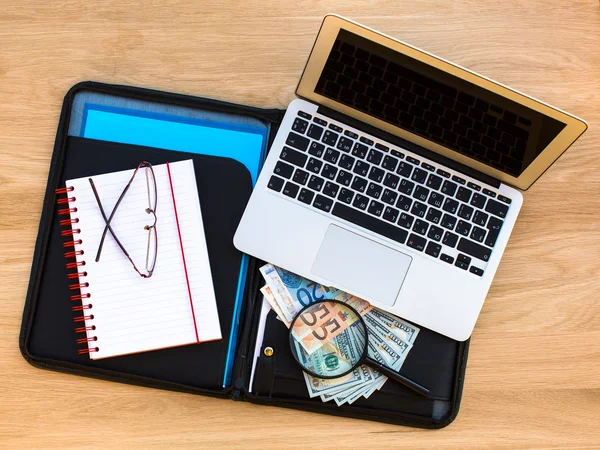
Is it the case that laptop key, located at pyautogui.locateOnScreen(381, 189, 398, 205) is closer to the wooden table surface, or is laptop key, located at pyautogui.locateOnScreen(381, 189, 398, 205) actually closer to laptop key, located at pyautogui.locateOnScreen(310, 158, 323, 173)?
laptop key, located at pyautogui.locateOnScreen(310, 158, 323, 173)

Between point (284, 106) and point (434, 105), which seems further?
point (284, 106)

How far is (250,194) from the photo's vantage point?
0.91m

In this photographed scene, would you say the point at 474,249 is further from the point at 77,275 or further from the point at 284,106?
the point at 77,275

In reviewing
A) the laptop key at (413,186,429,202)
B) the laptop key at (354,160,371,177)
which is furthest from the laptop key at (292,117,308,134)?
the laptop key at (413,186,429,202)

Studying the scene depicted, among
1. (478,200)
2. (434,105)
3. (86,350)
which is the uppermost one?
(434,105)

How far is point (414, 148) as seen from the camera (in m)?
0.91

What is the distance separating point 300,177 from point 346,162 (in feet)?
0.26

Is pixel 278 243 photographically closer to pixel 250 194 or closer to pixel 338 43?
pixel 250 194

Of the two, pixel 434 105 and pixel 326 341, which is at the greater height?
pixel 434 105

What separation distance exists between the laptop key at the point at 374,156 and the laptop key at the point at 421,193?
0.08 m

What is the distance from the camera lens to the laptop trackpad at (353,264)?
888 mm

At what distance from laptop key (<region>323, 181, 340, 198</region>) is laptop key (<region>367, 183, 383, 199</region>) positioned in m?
0.05

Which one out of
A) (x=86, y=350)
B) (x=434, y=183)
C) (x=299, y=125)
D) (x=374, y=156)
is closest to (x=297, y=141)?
(x=299, y=125)

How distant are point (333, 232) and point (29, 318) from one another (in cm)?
49
